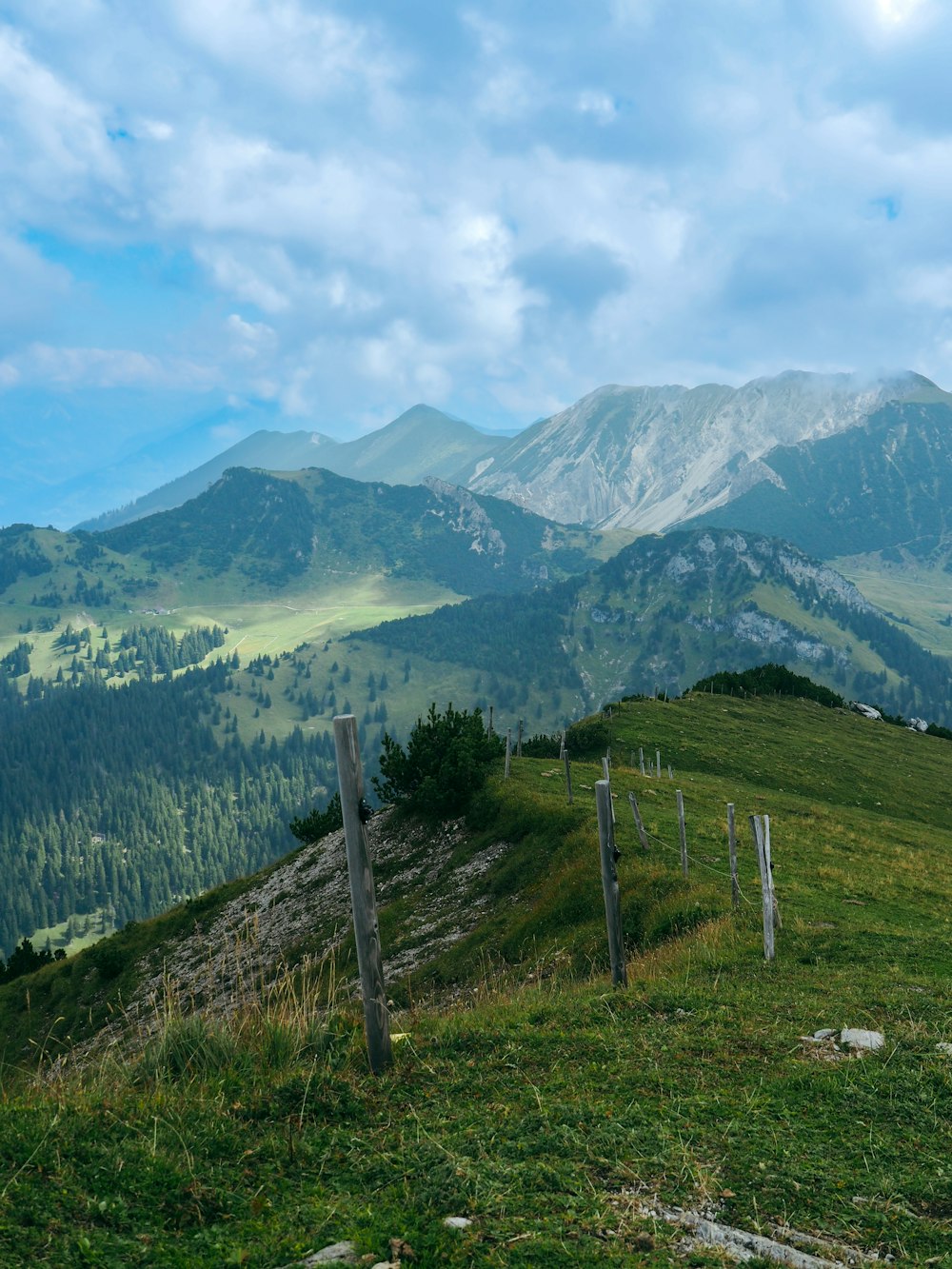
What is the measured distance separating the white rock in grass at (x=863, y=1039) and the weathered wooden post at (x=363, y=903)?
22.0 ft

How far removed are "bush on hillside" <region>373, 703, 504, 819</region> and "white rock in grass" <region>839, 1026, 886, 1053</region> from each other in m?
28.4

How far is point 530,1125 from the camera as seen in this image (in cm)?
828

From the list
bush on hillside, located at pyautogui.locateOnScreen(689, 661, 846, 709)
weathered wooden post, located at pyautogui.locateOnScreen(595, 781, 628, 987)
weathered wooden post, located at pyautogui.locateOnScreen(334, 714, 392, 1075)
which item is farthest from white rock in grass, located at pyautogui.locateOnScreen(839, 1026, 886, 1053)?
bush on hillside, located at pyautogui.locateOnScreen(689, 661, 846, 709)

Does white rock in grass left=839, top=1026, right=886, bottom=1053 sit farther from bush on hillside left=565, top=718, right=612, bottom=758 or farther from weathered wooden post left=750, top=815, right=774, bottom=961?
bush on hillside left=565, top=718, right=612, bottom=758

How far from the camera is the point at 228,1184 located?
7207 millimetres

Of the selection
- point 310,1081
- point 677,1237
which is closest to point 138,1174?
point 310,1081

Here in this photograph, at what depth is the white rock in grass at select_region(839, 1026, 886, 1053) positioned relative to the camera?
10836 mm

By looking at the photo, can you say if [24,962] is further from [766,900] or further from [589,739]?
[766,900]

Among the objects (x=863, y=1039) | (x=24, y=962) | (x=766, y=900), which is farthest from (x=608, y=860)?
(x=24, y=962)

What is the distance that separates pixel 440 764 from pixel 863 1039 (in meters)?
31.3

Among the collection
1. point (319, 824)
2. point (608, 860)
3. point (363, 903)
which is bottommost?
point (319, 824)

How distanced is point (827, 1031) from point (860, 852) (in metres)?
24.7

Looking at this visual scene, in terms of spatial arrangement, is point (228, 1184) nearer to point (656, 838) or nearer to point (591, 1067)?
point (591, 1067)

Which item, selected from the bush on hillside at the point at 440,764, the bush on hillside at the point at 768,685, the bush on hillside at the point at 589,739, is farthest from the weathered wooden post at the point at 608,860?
the bush on hillside at the point at 768,685
